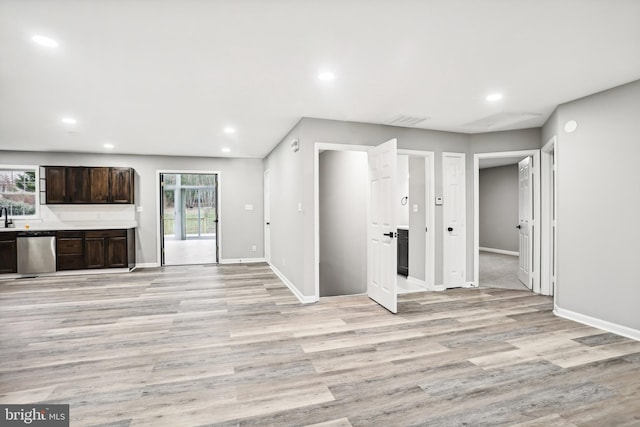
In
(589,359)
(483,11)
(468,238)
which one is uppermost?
(483,11)

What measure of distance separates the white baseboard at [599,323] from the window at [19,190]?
9392 millimetres

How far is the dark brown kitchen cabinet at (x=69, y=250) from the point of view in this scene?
625 cm

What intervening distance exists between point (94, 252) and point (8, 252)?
142 cm

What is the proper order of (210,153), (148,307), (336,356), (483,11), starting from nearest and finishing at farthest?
(483,11) → (336,356) → (148,307) → (210,153)

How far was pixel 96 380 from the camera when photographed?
2443 millimetres

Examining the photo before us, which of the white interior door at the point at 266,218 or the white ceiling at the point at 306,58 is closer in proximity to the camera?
the white ceiling at the point at 306,58

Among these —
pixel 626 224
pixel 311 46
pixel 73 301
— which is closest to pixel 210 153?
pixel 73 301

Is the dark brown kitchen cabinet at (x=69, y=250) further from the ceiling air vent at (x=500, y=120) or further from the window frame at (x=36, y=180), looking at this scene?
the ceiling air vent at (x=500, y=120)

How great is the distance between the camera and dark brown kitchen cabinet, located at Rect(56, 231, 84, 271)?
246 inches

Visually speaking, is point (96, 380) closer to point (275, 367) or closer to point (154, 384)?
point (154, 384)

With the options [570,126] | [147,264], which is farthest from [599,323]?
[147,264]

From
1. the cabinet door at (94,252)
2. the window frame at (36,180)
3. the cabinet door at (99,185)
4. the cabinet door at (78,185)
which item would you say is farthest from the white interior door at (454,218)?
the window frame at (36,180)

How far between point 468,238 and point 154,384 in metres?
4.75

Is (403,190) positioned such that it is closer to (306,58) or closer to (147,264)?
(306,58)
